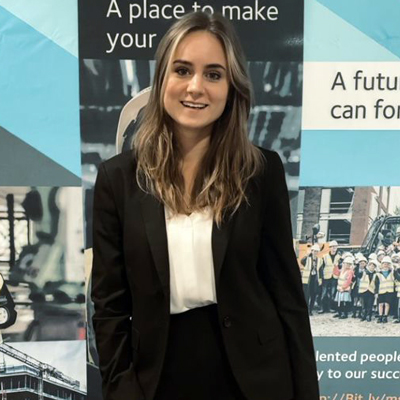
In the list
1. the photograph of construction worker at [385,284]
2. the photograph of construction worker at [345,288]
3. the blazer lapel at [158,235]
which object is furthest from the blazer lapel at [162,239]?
the photograph of construction worker at [385,284]

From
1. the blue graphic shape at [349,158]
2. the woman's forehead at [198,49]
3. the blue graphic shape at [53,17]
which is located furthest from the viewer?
the blue graphic shape at [349,158]

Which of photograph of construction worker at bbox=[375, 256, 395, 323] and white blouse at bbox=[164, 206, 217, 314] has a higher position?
white blouse at bbox=[164, 206, 217, 314]

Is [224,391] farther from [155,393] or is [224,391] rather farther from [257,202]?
[257,202]

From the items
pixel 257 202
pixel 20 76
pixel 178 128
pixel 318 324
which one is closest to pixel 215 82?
pixel 178 128

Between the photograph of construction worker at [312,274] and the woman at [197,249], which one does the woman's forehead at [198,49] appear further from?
the photograph of construction worker at [312,274]

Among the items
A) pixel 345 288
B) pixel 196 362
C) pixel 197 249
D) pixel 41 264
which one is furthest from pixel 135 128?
pixel 345 288

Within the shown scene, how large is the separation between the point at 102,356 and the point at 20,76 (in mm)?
1231

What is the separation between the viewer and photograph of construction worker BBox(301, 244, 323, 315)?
2076 millimetres

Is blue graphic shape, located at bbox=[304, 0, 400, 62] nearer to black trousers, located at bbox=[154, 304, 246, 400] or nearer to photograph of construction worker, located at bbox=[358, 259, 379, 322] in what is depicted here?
photograph of construction worker, located at bbox=[358, 259, 379, 322]

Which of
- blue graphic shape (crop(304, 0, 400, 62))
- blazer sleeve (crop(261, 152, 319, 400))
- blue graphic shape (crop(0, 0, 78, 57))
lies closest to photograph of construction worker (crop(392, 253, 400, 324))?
blue graphic shape (crop(304, 0, 400, 62))

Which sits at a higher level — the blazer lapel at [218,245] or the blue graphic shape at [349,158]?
the blue graphic shape at [349,158]

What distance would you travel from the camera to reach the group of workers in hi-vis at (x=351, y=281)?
6.85 feet

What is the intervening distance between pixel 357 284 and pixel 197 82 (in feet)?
4.53

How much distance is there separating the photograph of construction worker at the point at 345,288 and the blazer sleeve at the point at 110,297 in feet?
3.84
